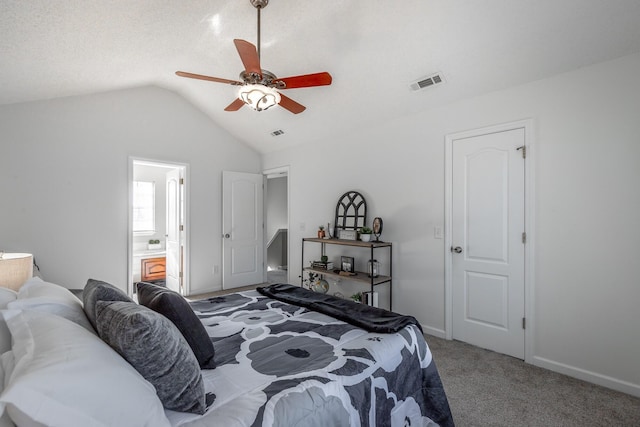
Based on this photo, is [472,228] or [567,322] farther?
[472,228]

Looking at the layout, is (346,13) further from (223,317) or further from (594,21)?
(223,317)

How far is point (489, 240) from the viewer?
2.93m

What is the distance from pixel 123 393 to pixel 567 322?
3104mm

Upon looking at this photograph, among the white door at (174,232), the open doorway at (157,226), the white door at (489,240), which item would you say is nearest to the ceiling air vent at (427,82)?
the white door at (489,240)

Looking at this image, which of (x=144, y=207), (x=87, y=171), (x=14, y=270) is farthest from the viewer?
(x=144, y=207)

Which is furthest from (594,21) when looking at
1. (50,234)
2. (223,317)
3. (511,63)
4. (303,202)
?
(50,234)

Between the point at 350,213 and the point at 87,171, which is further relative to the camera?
the point at 350,213

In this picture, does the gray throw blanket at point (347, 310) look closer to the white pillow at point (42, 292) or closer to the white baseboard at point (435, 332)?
the white pillow at point (42, 292)

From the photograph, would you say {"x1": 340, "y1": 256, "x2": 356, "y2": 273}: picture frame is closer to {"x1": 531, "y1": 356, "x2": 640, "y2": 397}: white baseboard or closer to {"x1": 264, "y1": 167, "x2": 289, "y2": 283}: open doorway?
{"x1": 531, "y1": 356, "x2": 640, "y2": 397}: white baseboard

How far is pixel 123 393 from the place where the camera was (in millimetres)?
854

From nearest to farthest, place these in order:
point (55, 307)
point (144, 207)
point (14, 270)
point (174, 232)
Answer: point (55, 307) < point (14, 270) < point (174, 232) < point (144, 207)

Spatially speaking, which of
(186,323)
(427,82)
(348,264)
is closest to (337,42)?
(427,82)

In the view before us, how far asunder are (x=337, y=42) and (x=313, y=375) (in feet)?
8.98

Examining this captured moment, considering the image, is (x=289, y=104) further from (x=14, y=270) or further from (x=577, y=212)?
(x=577, y=212)
